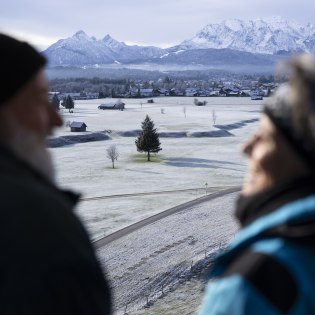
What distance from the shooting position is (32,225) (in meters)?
1.74

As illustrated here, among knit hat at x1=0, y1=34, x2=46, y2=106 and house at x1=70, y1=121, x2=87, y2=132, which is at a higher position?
knit hat at x1=0, y1=34, x2=46, y2=106

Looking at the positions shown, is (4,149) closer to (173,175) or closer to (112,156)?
(173,175)

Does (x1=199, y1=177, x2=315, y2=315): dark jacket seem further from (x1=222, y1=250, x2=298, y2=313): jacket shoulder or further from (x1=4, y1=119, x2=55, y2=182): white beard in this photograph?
(x1=4, y1=119, x2=55, y2=182): white beard

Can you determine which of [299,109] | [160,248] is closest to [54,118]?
[299,109]

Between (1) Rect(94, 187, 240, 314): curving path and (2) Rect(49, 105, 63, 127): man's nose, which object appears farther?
(1) Rect(94, 187, 240, 314): curving path

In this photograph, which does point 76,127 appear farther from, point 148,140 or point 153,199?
point 153,199

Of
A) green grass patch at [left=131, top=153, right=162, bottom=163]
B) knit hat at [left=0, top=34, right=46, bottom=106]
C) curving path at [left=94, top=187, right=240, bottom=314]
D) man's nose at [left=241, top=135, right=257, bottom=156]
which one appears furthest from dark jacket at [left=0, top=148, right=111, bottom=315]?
green grass patch at [left=131, top=153, right=162, bottom=163]

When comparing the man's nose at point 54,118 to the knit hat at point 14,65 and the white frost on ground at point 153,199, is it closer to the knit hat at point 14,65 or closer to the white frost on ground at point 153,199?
the knit hat at point 14,65

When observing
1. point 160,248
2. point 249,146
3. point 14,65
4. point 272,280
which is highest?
point 14,65

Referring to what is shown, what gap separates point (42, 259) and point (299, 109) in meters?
1.01

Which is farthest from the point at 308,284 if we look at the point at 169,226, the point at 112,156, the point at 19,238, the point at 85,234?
the point at 112,156

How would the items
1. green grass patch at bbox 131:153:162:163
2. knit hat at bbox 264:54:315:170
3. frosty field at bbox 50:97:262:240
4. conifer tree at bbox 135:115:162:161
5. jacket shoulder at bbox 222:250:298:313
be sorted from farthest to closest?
green grass patch at bbox 131:153:162:163 → conifer tree at bbox 135:115:162:161 → frosty field at bbox 50:97:262:240 → knit hat at bbox 264:54:315:170 → jacket shoulder at bbox 222:250:298:313

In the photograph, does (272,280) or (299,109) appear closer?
(272,280)

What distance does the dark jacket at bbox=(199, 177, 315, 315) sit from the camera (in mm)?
1694
